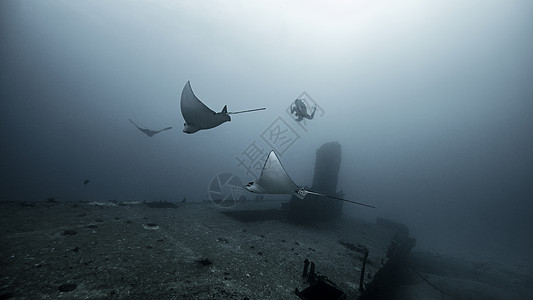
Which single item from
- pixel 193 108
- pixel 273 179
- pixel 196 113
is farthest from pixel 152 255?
pixel 193 108

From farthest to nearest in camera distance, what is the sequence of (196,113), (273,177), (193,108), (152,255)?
(152,255) < (273,177) < (196,113) < (193,108)

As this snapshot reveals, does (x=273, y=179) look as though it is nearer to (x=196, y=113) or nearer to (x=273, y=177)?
(x=273, y=177)

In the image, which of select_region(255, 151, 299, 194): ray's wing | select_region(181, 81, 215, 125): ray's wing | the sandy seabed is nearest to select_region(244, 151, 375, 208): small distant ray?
select_region(255, 151, 299, 194): ray's wing

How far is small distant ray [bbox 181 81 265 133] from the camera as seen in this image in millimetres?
7582

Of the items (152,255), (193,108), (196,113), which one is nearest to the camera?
(193,108)

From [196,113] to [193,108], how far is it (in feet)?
0.67

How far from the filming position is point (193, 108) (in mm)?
7746

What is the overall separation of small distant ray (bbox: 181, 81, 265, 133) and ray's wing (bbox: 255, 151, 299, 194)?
2.45 m

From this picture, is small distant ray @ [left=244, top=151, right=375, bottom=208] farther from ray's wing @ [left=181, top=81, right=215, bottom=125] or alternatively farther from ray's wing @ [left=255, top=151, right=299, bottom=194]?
ray's wing @ [left=181, top=81, right=215, bottom=125]

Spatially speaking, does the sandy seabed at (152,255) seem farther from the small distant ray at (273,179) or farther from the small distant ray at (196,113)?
the small distant ray at (196,113)

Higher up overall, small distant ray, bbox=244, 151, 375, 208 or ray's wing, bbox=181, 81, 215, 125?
ray's wing, bbox=181, 81, 215, 125

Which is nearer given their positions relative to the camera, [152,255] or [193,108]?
[193,108]

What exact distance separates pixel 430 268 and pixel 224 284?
977 inches

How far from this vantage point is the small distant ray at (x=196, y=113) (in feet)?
24.9
